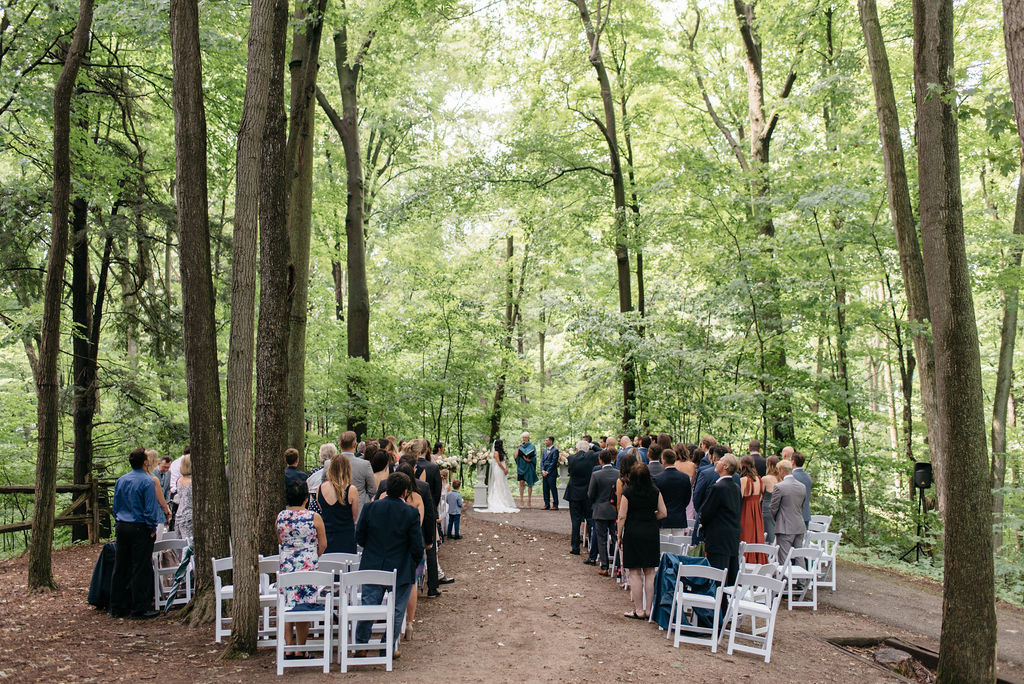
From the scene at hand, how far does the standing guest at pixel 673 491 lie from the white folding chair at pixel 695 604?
Answer: 151 cm

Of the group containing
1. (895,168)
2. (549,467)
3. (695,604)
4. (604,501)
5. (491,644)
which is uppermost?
(895,168)

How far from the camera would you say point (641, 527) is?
25.5 ft

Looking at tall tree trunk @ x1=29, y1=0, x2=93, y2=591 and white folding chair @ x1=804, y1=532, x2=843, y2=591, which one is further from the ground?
tall tree trunk @ x1=29, y1=0, x2=93, y2=591

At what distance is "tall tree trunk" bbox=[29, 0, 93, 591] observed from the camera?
909cm

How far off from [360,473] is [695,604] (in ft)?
13.3

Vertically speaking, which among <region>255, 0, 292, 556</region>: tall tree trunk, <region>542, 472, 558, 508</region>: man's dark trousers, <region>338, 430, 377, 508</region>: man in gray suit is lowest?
<region>542, 472, 558, 508</region>: man's dark trousers

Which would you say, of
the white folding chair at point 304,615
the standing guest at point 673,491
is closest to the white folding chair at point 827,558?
the standing guest at point 673,491

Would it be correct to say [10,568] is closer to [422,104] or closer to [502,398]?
[502,398]

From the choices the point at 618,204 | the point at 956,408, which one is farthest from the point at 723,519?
the point at 618,204

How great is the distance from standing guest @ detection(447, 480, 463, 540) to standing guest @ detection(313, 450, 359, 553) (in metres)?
5.58

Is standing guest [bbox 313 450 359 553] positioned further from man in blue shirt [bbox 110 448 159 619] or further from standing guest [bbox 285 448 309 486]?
man in blue shirt [bbox 110 448 159 619]

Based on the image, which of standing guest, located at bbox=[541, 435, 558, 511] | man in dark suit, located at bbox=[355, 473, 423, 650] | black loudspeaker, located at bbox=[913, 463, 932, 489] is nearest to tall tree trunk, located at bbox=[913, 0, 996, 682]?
man in dark suit, located at bbox=[355, 473, 423, 650]

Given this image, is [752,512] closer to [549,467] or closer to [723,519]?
[723,519]

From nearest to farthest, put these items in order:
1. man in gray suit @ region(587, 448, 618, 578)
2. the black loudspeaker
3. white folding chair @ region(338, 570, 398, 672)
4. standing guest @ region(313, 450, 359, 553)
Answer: white folding chair @ region(338, 570, 398, 672) → standing guest @ region(313, 450, 359, 553) → man in gray suit @ region(587, 448, 618, 578) → the black loudspeaker
